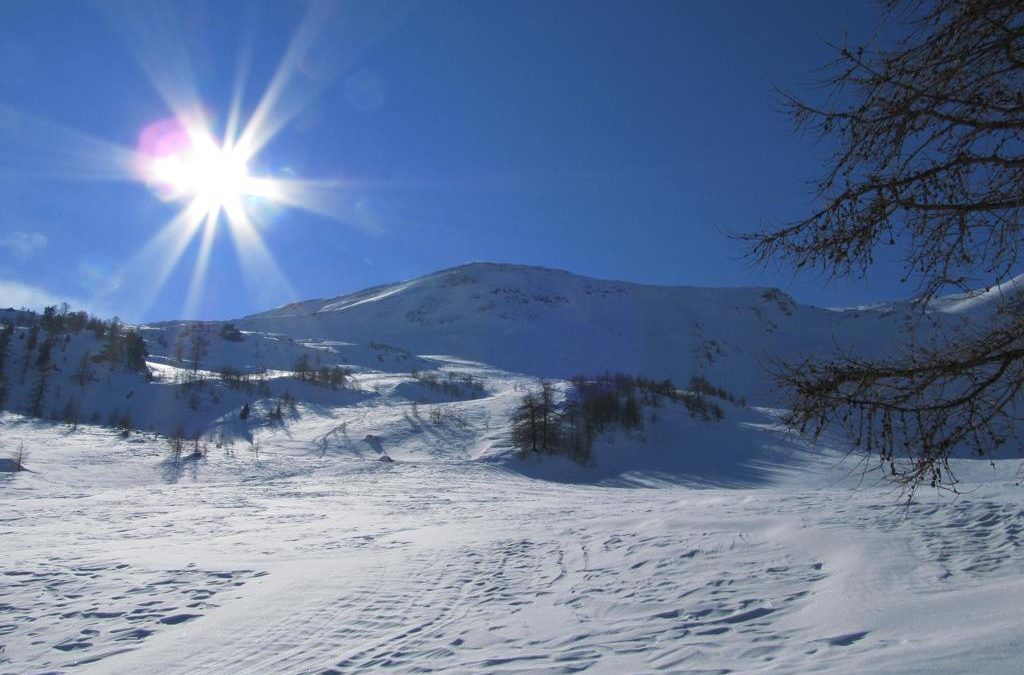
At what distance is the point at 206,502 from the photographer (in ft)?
46.7

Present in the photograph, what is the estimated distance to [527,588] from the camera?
646 centimetres

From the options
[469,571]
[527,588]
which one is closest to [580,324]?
[469,571]

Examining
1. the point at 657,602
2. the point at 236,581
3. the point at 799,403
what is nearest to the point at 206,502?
the point at 236,581

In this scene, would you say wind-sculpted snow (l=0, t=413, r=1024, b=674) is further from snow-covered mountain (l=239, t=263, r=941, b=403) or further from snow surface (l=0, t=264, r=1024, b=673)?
snow-covered mountain (l=239, t=263, r=941, b=403)

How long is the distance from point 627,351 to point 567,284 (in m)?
39.4

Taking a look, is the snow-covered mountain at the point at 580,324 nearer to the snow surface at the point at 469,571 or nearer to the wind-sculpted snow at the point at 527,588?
the snow surface at the point at 469,571

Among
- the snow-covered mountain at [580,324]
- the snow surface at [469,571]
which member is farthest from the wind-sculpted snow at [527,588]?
the snow-covered mountain at [580,324]

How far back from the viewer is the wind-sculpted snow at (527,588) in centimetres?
428

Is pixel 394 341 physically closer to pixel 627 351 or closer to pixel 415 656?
pixel 627 351

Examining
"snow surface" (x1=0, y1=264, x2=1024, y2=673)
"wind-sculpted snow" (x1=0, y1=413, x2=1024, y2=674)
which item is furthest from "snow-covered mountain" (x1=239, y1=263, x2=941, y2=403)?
"wind-sculpted snow" (x1=0, y1=413, x2=1024, y2=674)

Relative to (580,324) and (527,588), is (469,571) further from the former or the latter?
(580,324)

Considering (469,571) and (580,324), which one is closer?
(469,571)

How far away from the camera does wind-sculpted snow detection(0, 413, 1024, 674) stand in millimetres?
4281

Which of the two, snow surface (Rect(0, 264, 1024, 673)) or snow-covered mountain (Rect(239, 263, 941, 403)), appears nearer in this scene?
snow surface (Rect(0, 264, 1024, 673))
